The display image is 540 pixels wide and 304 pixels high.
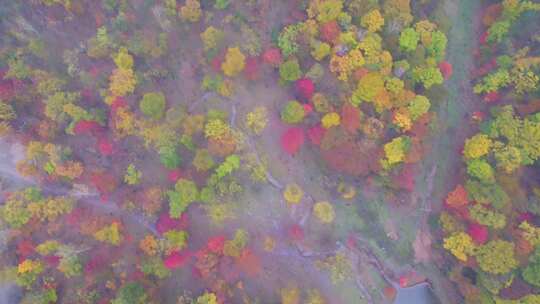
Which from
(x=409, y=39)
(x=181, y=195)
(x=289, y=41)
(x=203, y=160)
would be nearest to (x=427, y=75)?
(x=409, y=39)

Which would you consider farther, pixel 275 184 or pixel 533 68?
pixel 275 184

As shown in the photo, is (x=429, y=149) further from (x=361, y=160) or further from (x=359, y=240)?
(x=359, y=240)

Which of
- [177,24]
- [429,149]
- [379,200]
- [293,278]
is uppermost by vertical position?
[177,24]

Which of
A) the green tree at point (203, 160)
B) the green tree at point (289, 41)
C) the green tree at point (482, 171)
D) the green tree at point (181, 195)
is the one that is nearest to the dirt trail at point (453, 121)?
the green tree at point (482, 171)

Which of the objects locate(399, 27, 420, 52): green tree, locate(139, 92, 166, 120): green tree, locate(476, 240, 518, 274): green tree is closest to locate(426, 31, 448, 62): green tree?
locate(399, 27, 420, 52): green tree

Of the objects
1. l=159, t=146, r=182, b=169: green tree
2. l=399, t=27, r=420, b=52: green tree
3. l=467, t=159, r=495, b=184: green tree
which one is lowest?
l=467, t=159, r=495, b=184: green tree

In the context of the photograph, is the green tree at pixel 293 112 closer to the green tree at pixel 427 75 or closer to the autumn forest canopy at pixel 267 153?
the autumn forest canopy at pixel 267 153

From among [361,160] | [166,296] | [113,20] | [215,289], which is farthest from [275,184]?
[113,20]

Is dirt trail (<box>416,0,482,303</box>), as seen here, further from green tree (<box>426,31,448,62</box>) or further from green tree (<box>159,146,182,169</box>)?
green tree (<box>159,146,182,169</box>)

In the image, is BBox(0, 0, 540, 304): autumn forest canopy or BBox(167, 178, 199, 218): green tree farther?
BBox(167, 178, 199, 218): green tree
